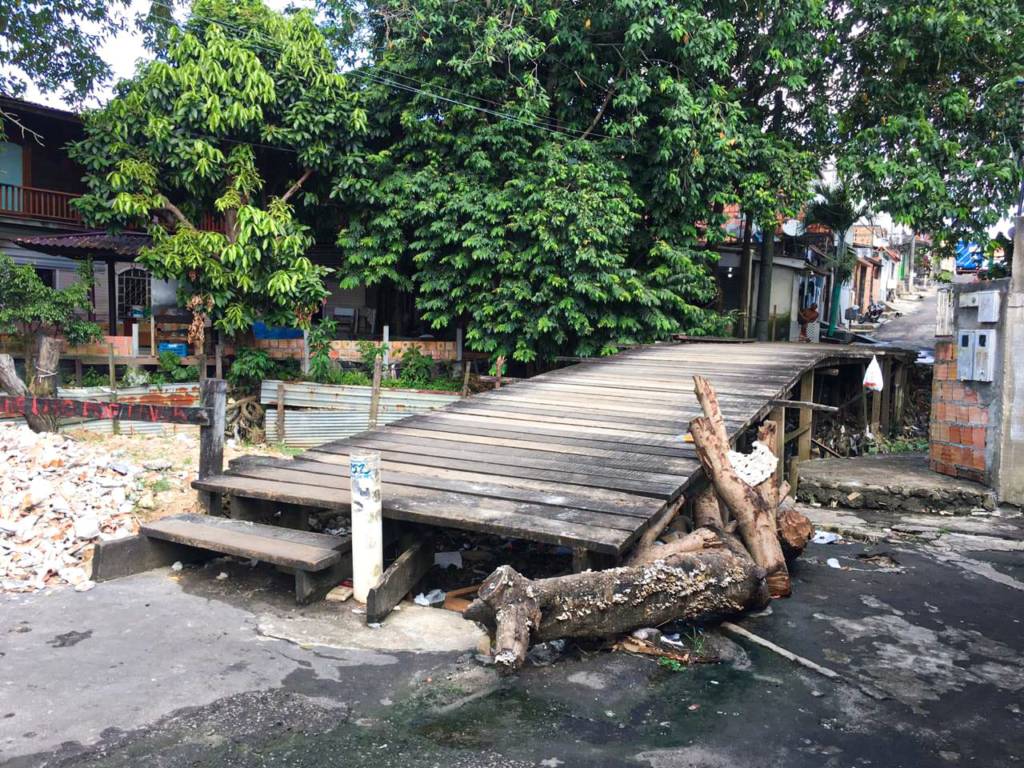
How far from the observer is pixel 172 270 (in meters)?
12.8

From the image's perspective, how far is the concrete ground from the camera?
3395 millimetres

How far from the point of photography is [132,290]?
2086 cm

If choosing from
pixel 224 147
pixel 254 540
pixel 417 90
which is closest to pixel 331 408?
pixel 224 147

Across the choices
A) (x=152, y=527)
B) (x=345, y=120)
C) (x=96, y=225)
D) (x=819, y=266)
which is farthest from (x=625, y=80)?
(x=819, y=266)

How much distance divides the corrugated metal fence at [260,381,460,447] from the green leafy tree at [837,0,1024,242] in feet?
30.4

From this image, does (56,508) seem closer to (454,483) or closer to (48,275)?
(454,483)

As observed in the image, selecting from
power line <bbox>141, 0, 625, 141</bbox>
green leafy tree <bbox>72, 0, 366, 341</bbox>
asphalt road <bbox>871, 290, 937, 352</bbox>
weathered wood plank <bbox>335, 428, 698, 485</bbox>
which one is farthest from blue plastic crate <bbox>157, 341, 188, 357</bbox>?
asphalt road <bbox>871, 290, 937, 352</bbox>

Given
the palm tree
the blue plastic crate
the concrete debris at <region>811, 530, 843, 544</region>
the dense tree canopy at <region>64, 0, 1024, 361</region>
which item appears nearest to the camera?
the concrete debris at <region>811, 530, 843, 544</region>

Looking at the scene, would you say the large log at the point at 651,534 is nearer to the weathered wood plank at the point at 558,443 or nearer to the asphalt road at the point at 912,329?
the weathered wood plank at the point at 558,443

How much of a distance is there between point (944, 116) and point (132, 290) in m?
20.1

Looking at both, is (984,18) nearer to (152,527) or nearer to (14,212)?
(152,527)

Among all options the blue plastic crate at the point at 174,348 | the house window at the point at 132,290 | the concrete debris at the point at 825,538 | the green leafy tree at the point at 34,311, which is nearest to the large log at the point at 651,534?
the concrete debris at the point at 825,538

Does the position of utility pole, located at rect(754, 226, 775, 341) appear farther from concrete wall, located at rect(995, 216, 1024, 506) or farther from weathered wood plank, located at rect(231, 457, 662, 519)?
weathered wood plank, located at rect(231, 457, 662, 519)

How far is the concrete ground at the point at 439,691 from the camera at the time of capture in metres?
3.39
